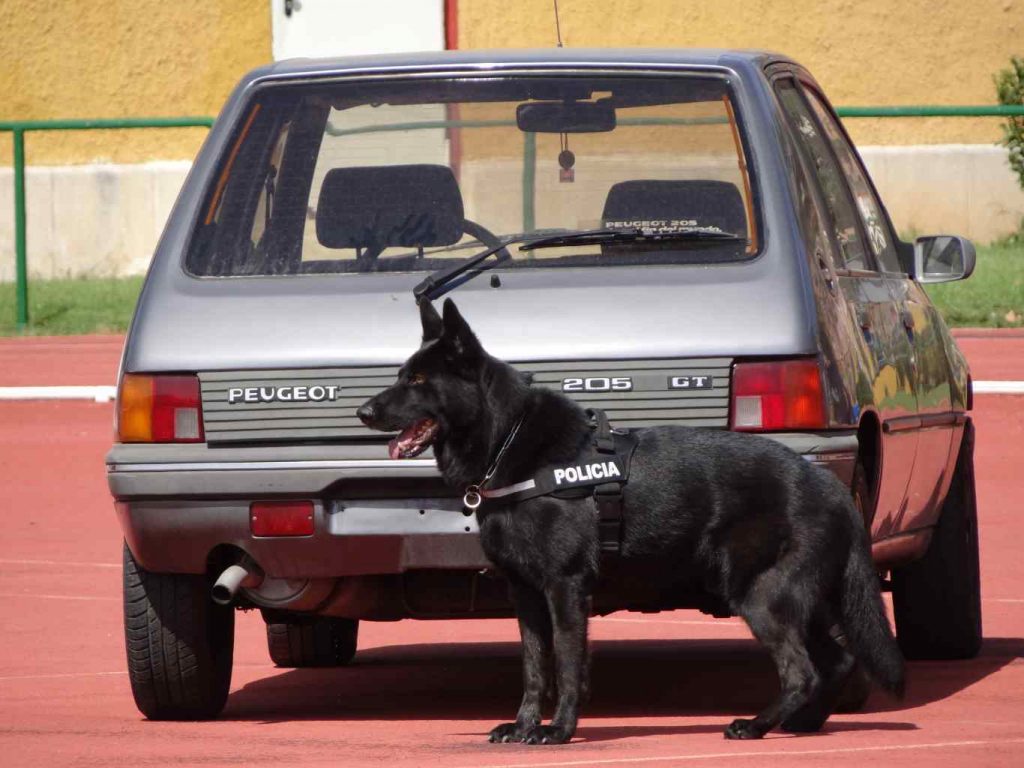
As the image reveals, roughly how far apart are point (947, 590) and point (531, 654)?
7.09ft

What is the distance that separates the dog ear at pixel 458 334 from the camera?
223 inches

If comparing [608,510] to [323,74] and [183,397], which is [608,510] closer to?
[183,397]

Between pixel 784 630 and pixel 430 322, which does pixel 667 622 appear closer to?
pixel 784 630

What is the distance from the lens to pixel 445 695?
24.0ft

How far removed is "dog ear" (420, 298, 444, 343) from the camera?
227 inches

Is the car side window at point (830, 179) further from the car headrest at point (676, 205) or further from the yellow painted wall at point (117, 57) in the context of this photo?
the yellow painted wall at point (117, 57)

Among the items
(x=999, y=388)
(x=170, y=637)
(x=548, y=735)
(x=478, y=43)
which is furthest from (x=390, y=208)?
(x=478, y=43)

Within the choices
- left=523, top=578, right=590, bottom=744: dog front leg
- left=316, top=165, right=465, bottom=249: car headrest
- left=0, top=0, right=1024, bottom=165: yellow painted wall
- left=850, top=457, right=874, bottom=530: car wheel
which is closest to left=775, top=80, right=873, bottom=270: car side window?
left=850, top=457, right=874, bottom=530: car wheel

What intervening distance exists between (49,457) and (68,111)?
11.1 m

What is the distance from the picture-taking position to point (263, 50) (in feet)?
83.9

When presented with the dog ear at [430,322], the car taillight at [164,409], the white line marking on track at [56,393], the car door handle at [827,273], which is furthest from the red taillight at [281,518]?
the white line marking on track at [56,393]

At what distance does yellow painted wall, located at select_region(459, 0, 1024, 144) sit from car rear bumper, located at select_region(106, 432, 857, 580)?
754 inches

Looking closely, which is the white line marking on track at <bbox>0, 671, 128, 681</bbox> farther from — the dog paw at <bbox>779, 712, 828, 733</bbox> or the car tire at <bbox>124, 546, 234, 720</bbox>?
the dog paw at <bbox>779, 712, 828, 733</bbox>

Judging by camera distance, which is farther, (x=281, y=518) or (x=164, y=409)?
(x=164, y=409)
